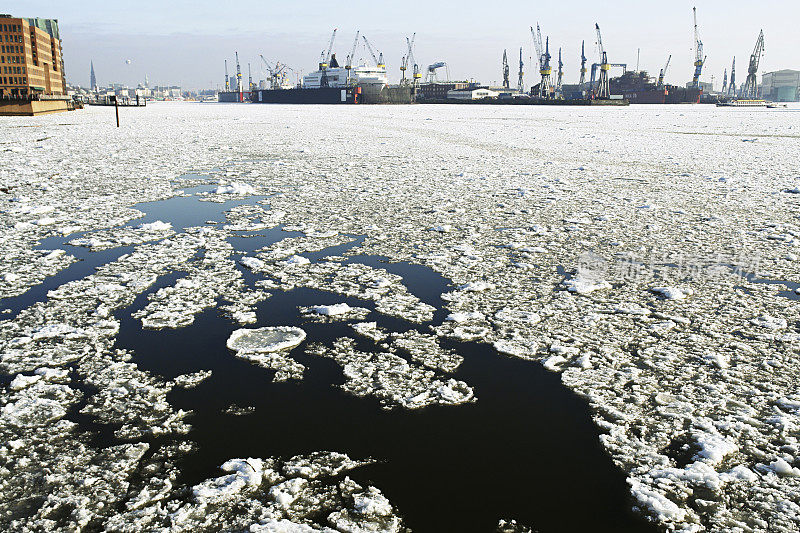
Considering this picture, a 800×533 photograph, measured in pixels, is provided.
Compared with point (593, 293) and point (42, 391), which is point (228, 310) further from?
point (593, 293)

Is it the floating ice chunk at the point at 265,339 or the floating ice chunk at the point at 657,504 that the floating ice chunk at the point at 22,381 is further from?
the floating ice chunk at the point at 657,504

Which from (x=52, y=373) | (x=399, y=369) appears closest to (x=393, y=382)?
(x=399, y=369)

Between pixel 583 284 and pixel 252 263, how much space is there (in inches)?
130

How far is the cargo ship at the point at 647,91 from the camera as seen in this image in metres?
127

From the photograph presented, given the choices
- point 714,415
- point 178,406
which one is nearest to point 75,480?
point 178,406

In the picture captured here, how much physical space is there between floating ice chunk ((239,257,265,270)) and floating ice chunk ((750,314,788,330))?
4439 millimetres

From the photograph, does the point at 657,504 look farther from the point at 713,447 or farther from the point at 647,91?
the point at 647,91

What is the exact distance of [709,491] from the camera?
241 cm

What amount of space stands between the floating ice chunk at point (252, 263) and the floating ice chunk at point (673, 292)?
3.82 metres

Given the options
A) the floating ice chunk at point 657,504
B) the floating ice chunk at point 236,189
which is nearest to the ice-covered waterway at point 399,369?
the floating ice chunk at point 657,504

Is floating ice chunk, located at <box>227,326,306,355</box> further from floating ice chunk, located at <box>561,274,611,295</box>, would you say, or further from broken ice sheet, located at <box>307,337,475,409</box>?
floating ice chunk, located at <box>561,274,611,295</box>

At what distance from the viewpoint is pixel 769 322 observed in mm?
4219

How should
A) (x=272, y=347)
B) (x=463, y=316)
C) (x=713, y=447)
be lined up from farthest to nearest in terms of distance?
(x=463, y=316) < (x=272, y=347) < (x=713, y=447)

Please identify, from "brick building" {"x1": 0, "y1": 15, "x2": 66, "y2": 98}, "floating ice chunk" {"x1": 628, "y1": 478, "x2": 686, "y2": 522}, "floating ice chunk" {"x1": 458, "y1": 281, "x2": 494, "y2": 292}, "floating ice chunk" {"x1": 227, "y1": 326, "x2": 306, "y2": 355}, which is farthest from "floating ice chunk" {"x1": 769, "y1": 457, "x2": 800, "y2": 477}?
"brick building" {"x1": 0, "y1": 15, "x2": 66, "y2": 98}
